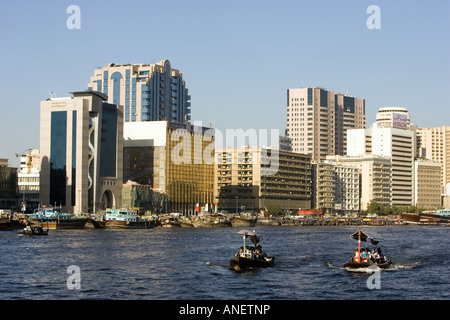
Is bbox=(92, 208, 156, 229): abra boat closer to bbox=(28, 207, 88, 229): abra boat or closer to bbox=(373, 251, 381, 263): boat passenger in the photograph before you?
bbox=(28, 207, 88, 229): abra boat

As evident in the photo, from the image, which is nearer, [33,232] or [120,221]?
[33,232]

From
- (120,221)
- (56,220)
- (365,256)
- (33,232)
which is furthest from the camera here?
(120,221)

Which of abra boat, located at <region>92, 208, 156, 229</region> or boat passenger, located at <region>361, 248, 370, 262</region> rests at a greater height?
boat passenger, located at <region>361, 248, 370, 262</region>

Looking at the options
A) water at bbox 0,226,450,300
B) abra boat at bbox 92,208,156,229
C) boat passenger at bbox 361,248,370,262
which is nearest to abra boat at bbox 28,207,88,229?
abra boat at bbox 92,208,156,229

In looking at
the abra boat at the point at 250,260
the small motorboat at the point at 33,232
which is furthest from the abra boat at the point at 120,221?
the abra boat at the point at 250,260

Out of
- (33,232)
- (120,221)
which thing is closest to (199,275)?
(33,232)

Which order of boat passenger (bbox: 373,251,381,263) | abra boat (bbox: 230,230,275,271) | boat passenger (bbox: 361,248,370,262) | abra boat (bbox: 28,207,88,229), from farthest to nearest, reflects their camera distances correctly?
abra boat (bbox: 28,207,88,229) → boat passenger (bbox: 373,251,381,263) → boat passenger (bbox: 361,248,370,262) → abra boat (bbox: 230,230,275,271)

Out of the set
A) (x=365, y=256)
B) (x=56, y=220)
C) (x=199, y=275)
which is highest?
(x=365, y=256)

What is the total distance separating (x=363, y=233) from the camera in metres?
86.1

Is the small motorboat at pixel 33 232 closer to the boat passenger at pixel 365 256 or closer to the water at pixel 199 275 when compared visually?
the water at pixel 199 275

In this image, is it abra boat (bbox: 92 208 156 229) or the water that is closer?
the water

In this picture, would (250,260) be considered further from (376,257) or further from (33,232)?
(33,232)
